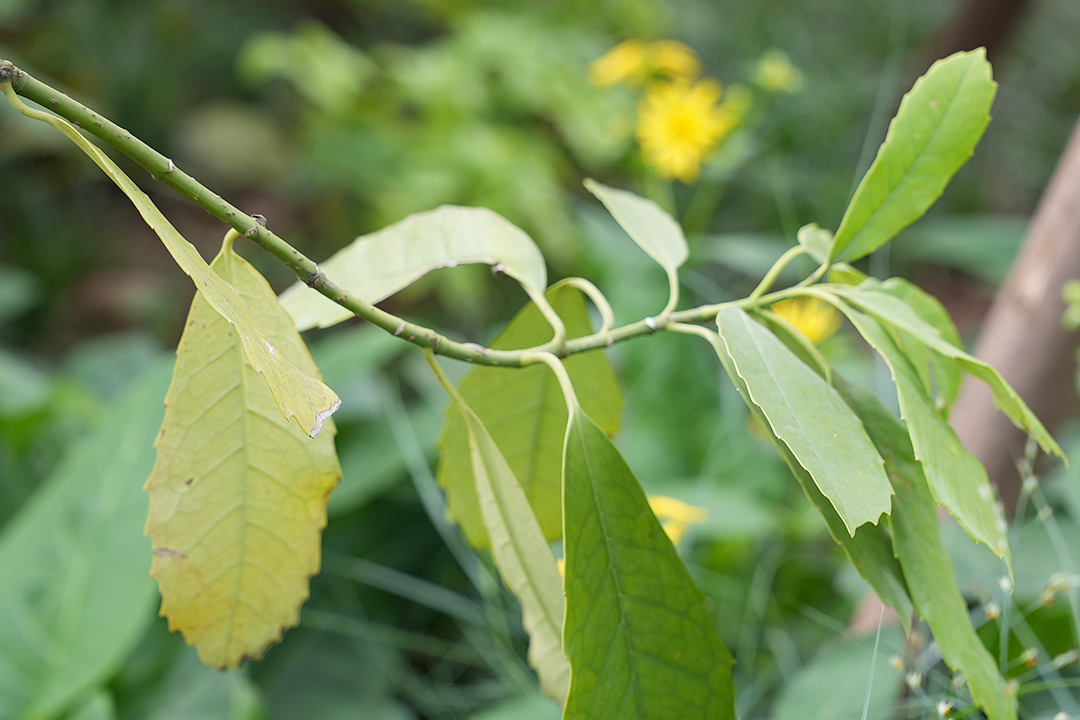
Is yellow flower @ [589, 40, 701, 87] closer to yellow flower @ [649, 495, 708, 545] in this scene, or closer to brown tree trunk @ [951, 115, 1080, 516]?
brown tree trunk @ [951, 115, 1080, 516]

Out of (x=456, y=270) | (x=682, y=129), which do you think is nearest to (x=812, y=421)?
(x=682, y=129)

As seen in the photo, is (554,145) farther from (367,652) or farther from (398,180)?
(367,652)

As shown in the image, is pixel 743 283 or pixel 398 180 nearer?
pixel 398 180

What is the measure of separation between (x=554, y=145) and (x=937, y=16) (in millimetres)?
1723

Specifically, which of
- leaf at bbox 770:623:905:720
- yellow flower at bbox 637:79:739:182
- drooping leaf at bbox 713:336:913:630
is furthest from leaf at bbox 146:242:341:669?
yellow flower at bbox 637:79:739:182

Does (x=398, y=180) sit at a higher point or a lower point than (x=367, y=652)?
higher

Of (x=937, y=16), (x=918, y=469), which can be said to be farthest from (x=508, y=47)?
(x=937, y=16)

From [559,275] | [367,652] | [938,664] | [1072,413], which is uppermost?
[1072,413]

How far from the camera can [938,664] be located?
68 centimetres

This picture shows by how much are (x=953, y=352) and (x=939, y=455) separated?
5 centimetres

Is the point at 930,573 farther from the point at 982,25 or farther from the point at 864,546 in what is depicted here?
the point at 982,25

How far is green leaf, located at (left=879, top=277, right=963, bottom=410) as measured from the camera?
0.43 m

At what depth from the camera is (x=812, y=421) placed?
345mm

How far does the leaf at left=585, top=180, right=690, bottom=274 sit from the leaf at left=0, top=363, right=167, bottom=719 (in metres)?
0.59
